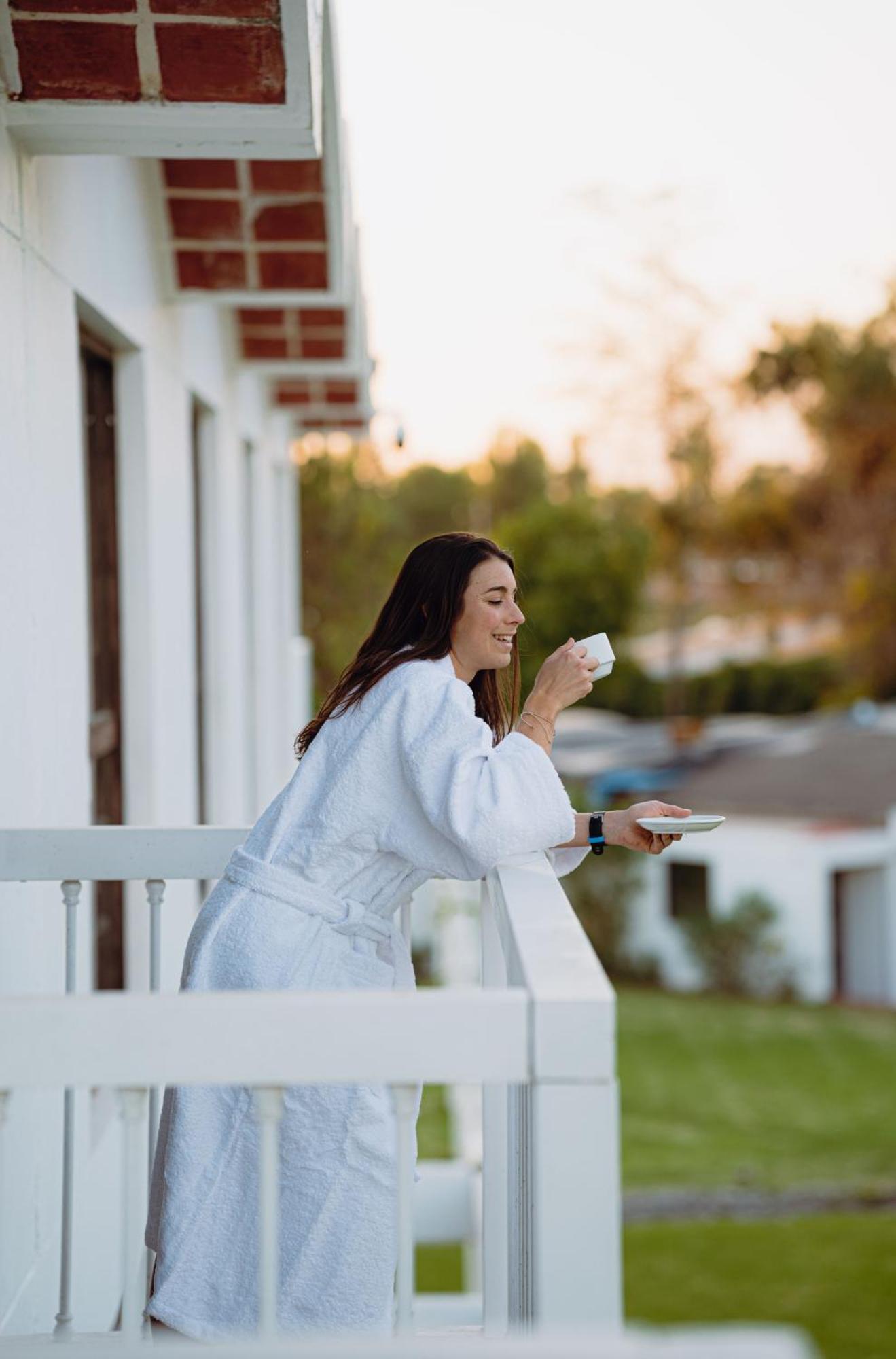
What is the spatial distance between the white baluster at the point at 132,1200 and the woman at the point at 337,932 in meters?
0.39

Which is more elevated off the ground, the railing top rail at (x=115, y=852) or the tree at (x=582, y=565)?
the tree at (x=582, y=565)

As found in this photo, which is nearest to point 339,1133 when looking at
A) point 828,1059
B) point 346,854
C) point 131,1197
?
point 346,854

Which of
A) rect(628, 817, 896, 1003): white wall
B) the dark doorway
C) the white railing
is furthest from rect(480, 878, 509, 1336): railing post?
rect(628, 817, 896, 1003): white wall

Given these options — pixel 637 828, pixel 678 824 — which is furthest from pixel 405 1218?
pixel 637 828

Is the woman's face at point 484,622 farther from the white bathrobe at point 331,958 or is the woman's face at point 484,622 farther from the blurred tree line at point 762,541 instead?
the blurred tree line at point 762,541

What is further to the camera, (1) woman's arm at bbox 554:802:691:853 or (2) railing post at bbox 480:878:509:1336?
(2) railing post at bbox 480:878:509:1336

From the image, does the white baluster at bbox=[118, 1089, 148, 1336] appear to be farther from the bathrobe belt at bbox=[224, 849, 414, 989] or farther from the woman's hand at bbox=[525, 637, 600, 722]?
the woman's hand at bbox=[525, 637, 600, 722]

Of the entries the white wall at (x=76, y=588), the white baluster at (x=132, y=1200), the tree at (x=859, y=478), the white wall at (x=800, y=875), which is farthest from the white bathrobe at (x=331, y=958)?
the tree at (x=859, y=478)

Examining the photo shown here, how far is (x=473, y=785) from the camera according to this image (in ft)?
6.86

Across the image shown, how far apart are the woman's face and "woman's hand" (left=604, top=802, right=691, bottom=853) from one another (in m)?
0.29

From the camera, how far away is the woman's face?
243 cm

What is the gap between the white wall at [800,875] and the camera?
74.7ft

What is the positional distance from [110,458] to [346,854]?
2462mm

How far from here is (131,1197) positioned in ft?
5.49
